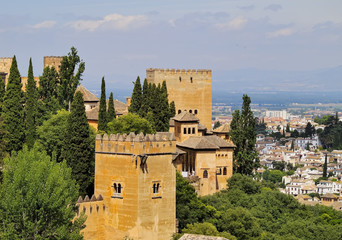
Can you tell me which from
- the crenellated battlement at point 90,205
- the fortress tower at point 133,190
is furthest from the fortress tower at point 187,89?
the crenellated battlement at point 90,205

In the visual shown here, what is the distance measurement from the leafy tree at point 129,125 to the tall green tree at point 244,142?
14.6 metres

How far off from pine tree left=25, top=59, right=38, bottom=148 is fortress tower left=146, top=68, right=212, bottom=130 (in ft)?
59.9

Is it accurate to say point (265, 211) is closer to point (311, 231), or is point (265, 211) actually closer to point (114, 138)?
point (311, 231)

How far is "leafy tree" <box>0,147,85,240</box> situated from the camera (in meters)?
35.8

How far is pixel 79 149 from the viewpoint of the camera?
47.9m

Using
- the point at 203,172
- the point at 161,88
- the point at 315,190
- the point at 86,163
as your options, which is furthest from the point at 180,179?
the point at 315,190

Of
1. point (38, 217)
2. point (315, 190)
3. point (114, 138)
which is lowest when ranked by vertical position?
point (315, 190)

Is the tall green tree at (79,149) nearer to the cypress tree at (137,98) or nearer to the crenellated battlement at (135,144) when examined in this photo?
the crenellated battlement at (135,144)

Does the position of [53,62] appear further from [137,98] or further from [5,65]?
[137,98]

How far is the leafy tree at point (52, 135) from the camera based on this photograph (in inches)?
2100

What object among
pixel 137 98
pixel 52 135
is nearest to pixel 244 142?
pixel 137 98

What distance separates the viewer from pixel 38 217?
3666cm

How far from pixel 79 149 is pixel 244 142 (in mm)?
24433

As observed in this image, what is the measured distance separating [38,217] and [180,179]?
47.4 feet
